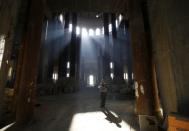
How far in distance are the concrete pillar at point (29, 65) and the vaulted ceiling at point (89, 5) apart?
1237mm

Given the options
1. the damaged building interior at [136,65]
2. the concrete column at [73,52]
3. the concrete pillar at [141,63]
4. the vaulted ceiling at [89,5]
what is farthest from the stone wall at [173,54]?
the concrete column at [73,52]

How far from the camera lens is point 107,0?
23.3ft

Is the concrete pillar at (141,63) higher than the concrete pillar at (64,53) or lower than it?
lower

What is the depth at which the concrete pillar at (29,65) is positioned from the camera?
4.97m

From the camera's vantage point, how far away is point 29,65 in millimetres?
5332

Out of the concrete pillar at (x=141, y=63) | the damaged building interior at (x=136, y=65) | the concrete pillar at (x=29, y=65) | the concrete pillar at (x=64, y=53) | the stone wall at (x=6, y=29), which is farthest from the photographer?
the concrete pillar at (x=64, y=53)

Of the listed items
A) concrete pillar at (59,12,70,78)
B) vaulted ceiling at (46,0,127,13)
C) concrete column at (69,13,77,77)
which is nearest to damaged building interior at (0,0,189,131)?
vaulted ceiling at (46,0,127,13)

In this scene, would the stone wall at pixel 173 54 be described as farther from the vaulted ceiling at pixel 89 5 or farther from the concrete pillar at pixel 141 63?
the vaulted ceiling at pixel 89 5

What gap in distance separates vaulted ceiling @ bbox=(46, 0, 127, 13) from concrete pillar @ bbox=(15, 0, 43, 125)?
1237 mm

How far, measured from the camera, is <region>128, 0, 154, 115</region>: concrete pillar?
4.45m

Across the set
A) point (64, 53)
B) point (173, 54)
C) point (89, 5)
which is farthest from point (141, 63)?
point (64, 53)

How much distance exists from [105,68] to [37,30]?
1948 centimetres

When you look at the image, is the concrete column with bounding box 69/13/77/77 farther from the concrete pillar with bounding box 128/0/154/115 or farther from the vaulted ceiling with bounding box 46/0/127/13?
the concrete pillar with bounding box 128/0/154/115

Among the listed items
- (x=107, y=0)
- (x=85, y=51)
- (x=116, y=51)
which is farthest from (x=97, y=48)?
(x=107, y=0)
